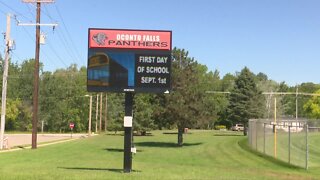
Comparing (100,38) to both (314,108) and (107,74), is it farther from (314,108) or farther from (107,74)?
(314,108)

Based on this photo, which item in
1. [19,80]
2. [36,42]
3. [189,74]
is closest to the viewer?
[36,42]

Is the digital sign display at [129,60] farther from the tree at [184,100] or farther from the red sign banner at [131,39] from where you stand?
the tree at [184,100]

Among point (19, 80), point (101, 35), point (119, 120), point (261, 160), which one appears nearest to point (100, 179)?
point (101, 35)

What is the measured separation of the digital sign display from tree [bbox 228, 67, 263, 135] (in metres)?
64.0

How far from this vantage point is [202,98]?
4497 centimetres

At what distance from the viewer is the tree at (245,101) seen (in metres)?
80.0

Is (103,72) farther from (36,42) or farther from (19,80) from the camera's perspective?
(19,80)

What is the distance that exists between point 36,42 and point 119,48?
22.0 metres

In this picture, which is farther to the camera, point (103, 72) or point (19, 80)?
point (19, 80)

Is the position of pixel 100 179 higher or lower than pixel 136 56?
lower

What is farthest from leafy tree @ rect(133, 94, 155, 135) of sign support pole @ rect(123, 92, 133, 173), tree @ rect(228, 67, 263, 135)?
sign support pole @ rect(123, 92, 133, 173)

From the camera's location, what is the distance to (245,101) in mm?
82562

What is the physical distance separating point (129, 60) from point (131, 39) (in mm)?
731

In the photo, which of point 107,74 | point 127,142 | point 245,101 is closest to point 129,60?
point 107,74
